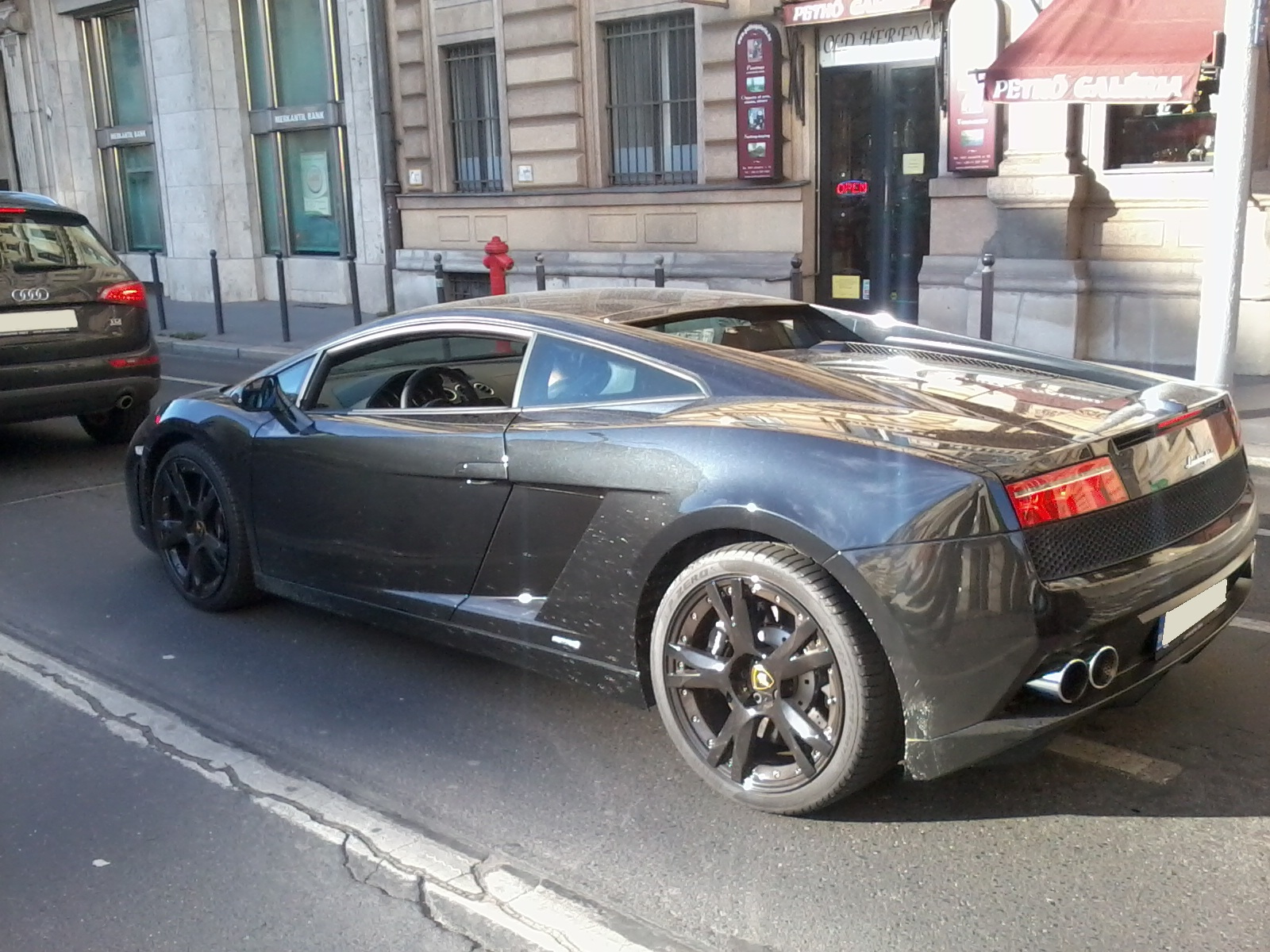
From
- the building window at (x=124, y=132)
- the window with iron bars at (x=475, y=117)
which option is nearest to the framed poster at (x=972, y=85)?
the window with iron bars at (x=475, y=117)

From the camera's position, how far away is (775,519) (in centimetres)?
335

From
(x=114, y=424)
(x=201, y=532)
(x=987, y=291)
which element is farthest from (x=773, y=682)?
(x=114, y=424)

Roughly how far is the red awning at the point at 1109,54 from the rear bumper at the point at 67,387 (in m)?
6.96

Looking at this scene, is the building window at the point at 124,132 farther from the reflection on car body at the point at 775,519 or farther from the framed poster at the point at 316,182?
A: the reflection on car body at the point at 775,519

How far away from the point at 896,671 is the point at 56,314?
22.2ft

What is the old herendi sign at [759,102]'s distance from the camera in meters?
13.4

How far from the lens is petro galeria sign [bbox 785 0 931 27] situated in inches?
481

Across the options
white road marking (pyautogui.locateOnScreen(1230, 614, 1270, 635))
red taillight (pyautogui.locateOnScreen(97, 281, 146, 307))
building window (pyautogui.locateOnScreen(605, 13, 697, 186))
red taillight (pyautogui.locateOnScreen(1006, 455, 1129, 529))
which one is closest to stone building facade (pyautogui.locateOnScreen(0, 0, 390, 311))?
building window (pyautogui.locateOnScreen(605, 13, 697, 186))

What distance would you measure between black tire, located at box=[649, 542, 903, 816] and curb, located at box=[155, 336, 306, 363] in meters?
11.4

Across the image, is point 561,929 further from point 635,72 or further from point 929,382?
point 635,72

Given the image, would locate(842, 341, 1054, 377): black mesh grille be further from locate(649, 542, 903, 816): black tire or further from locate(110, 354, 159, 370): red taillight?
locate(110, 354, 159, 370): red taillight

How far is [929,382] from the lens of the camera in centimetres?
395

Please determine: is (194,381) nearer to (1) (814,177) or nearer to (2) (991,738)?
(1) (814,177)

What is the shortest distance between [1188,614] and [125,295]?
7162 mm
